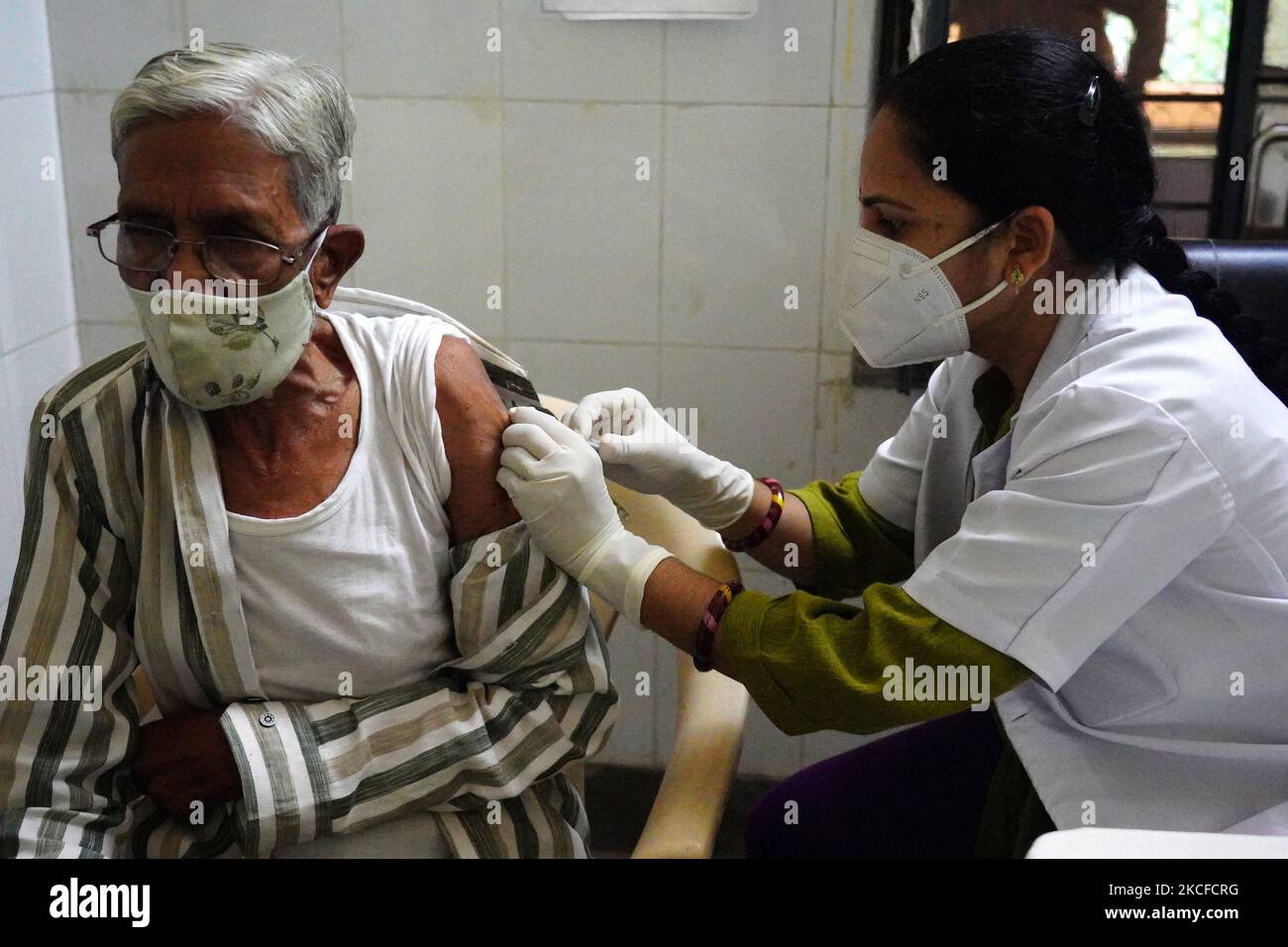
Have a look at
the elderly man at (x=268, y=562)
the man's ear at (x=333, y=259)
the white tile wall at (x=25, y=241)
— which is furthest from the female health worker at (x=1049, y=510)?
the white tile wall at (x=25, y=241)

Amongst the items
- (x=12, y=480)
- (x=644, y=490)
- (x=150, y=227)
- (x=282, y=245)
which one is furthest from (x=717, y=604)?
(x=12, y=480)

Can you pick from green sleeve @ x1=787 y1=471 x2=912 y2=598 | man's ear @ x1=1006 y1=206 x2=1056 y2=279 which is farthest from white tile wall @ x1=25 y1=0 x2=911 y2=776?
man's ear @ x1=1006 y1=206 x2=1056 y2=279

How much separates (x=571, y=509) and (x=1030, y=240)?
59 cm

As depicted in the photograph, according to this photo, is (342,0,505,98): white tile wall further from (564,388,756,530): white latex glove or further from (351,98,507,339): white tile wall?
(564,388,756,530): white latex glove

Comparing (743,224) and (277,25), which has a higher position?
(277,25)

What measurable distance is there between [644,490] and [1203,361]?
0.73 m

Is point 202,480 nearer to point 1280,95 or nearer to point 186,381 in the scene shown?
point 186,381

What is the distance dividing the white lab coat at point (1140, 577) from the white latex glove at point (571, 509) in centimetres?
31

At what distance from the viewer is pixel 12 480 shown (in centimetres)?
209

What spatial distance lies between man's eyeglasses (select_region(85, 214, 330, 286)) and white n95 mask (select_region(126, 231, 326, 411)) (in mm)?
23

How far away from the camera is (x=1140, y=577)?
1.23 meters

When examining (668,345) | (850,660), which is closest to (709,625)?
(850,660)

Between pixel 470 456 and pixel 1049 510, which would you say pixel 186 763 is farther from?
pixel 1049 510
